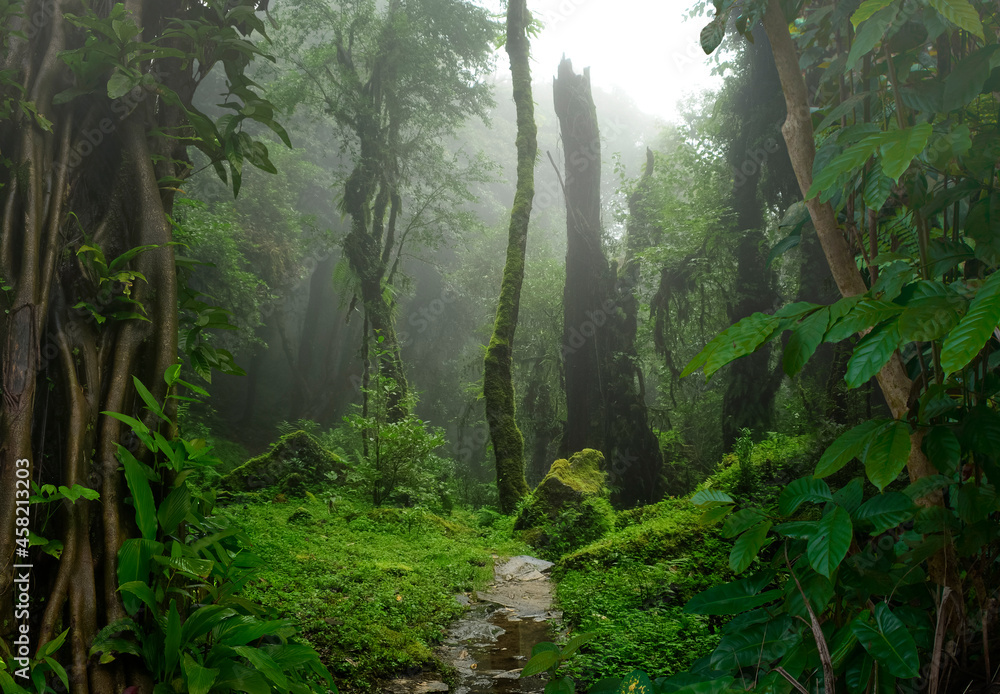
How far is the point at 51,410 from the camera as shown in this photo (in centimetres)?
189

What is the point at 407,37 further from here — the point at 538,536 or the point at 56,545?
the point at 56,545

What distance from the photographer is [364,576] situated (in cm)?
391

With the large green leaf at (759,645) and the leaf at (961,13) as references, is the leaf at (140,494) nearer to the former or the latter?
the large green leaf at (759,645)

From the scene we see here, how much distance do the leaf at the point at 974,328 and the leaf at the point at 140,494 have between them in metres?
2.11

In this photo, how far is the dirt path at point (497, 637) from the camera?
2.76 m

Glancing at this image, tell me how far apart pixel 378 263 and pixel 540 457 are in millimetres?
7750

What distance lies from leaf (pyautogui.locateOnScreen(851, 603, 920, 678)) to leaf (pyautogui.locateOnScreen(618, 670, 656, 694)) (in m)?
0.38

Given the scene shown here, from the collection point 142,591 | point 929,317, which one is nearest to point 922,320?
point 929,317

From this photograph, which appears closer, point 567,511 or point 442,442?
point 567,511

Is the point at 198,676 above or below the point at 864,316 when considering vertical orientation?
below

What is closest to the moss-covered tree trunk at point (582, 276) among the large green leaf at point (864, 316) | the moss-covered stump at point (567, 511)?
the moss-covered stump at point (567, 511)

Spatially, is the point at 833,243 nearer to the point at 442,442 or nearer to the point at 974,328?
the point at 974,328

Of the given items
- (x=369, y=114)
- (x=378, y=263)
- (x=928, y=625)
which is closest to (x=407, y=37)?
(x=369, y=114)

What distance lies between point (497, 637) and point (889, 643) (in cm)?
288
